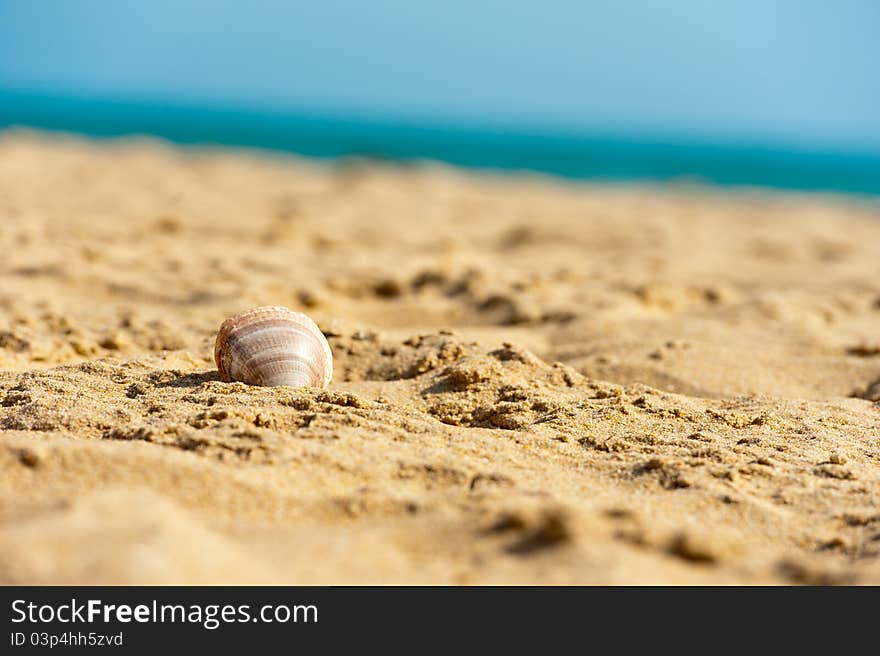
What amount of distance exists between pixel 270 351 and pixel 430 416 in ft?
1.87

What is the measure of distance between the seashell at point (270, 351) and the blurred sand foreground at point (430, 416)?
0.09m

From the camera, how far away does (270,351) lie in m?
2.86

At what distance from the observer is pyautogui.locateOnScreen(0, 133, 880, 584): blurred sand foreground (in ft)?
6.14

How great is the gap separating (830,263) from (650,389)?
13.1 ft

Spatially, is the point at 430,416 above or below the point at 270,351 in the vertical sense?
below

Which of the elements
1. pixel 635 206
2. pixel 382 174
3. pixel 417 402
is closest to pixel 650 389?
pixel 417 402

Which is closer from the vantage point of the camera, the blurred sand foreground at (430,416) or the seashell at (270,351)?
the blurred sand foreground at (430,416)

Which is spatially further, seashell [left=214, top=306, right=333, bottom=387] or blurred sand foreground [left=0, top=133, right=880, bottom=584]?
seashell [left=214, top=306, right=333, bottom=387]

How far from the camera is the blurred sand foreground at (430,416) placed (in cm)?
187

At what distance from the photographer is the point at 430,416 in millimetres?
2779

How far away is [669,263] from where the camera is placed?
20.2 ft

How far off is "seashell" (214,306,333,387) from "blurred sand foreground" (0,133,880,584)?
94mm

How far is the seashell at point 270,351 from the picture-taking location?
2.84m
